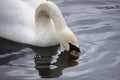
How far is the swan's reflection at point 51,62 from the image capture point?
654cm

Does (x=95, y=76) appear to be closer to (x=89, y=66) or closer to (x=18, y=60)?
(x=89, y=66)

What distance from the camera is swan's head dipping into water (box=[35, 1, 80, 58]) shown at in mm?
6943

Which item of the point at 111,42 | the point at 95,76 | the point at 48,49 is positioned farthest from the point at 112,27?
the point at 95,76

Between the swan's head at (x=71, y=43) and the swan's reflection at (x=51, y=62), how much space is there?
107 mm

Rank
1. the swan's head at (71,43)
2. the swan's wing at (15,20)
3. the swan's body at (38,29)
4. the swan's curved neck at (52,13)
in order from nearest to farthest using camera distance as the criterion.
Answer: the swan's head at (71,43), the swan's curved neck at (52,13), the swan's body at (38,29), the swan's wing at (15,20)

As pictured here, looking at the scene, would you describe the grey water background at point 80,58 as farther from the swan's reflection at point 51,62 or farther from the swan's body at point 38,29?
the swan's body at point 38,29

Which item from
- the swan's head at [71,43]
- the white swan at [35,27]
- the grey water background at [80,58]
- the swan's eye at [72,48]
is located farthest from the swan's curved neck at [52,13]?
the grey water background at [80,58]

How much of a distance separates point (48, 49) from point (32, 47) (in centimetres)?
25

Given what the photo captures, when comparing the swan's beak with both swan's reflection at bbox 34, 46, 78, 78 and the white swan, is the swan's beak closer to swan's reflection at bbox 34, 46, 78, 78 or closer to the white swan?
swan's reflection at bbox 34, 46, 78, 78

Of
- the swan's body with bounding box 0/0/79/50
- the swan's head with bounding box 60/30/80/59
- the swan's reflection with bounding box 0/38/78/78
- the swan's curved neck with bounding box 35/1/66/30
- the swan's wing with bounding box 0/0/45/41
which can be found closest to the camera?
the swan's reflection with bounding box 0/38/78/78

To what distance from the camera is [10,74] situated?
6.47 meters

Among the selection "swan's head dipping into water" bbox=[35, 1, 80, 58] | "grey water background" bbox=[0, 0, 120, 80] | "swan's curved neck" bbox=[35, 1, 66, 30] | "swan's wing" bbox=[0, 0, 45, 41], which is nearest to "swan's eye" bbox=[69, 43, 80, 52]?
"swan's head dipping into water" bbox=[35, 1, 80, 58]

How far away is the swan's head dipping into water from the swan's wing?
18 cm

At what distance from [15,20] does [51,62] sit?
1.06m
